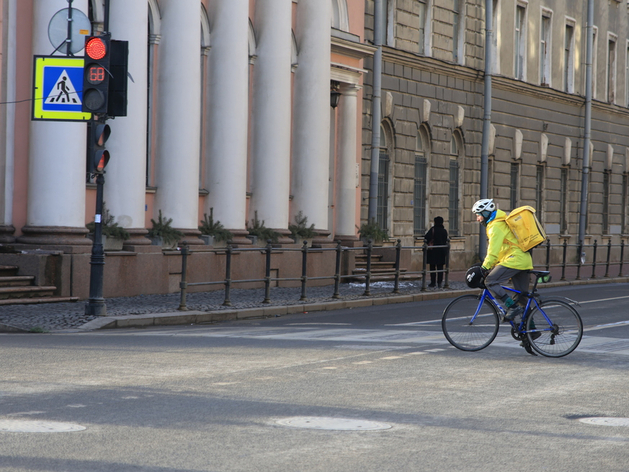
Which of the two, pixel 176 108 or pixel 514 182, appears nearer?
pixel 176 108

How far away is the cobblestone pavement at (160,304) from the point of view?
1459 centimetres

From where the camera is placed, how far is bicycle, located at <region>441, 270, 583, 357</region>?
11750 mm

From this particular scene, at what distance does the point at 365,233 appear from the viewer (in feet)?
92.3

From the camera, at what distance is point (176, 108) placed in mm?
21453

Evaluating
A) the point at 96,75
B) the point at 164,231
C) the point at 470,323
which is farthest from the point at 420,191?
the point at 470,323

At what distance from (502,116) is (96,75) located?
22.1m

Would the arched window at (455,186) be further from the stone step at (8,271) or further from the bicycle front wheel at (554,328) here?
the bicycle front wheel at (554,328)

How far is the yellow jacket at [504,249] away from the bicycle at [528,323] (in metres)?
0.18

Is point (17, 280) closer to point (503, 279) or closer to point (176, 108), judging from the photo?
point (176, 108)

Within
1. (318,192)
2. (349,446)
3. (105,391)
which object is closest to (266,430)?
(349,446)

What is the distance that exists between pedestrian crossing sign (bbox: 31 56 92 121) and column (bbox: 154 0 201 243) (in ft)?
16.4

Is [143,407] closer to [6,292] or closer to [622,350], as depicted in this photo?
[622,350]

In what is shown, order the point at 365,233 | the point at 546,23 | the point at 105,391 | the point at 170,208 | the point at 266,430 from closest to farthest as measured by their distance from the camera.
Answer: the point at 266,430
the point at 105,391
the point at 170,208
the point at 365,233
the point at 546,23

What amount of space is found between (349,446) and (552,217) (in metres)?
34.0
